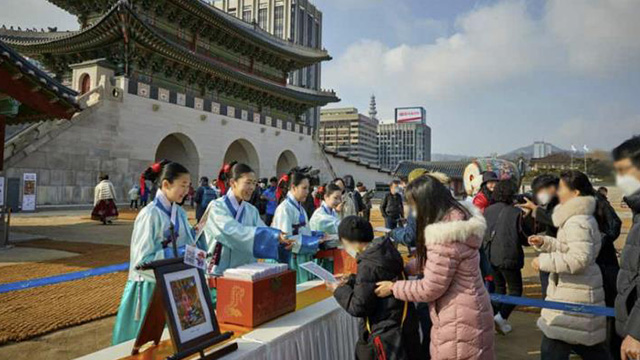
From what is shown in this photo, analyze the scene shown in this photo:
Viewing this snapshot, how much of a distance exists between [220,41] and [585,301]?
988 inches

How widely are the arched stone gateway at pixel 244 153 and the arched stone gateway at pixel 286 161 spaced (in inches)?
130

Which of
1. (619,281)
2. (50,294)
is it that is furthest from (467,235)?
(50,294)

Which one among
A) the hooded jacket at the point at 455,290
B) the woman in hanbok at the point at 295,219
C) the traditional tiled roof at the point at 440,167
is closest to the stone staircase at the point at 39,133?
the woman in hanbok at the point at 295,219

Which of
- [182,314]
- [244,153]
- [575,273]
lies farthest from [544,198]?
[244,153]

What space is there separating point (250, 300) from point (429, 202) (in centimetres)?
110

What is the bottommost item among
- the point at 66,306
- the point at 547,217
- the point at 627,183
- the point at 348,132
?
the point at 66,306

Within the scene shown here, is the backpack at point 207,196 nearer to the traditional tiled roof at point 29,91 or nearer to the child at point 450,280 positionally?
the traditional tiled roof at point 29,91

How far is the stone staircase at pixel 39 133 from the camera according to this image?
13.7 metres

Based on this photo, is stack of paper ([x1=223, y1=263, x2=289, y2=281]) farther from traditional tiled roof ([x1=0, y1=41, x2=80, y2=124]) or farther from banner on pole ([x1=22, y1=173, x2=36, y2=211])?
banner on pole ([x1=22, y1=173, x2=36, y2=211])

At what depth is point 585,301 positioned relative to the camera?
7.77 ft

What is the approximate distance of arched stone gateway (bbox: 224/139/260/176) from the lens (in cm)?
2464

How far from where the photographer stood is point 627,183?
6.14 ft

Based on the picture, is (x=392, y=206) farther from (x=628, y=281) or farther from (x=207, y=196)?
(x=628, y=281)

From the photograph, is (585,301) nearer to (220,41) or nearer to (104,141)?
(104,141)
